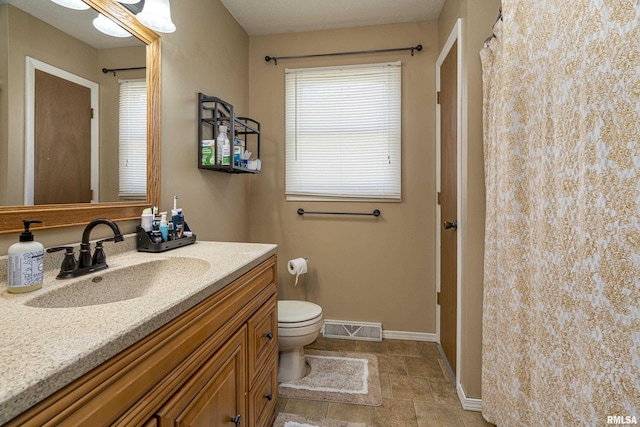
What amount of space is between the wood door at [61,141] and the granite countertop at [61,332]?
247 mm

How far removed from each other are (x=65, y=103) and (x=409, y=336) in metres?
2.53

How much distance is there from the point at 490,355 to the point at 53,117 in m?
2.07

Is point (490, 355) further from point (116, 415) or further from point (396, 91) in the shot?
point (396, 91)

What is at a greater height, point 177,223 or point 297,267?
point 177,223

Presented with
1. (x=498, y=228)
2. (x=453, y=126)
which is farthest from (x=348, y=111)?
(x=498, y=228)

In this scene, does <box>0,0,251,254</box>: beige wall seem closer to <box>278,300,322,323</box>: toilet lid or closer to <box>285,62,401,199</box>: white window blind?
<box>285,62,401,199</box>: white window blind

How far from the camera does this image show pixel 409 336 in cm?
241

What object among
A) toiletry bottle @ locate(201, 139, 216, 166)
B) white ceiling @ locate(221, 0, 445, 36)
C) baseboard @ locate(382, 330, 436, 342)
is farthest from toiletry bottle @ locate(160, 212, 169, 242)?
baseboard @ locate(382, 330, 436, 342)

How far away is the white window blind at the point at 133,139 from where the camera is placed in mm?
1320

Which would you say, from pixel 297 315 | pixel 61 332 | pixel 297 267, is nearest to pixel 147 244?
pixel 61 332

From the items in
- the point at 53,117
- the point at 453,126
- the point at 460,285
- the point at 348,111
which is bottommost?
the point at 460,285

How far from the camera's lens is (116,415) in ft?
1.86

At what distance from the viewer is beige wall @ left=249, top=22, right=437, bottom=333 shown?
2.35 m

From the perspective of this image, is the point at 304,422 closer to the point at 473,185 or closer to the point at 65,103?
the point at 473,185
